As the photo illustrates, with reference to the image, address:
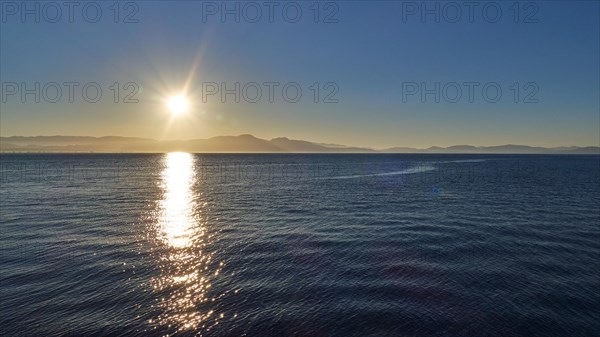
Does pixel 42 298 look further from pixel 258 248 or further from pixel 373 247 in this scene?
pixel 373 247

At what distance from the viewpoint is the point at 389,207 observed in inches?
2130

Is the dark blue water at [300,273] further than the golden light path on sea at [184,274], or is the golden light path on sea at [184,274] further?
the golden light path on sea at [184,274]

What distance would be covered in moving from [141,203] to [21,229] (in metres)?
22.3

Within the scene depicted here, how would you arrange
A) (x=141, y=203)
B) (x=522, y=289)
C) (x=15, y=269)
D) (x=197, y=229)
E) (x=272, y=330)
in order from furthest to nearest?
(x=141, y=203) < (x=197, y=229) < (x=15, y=269) < (x=522, y=289) < (x=272, y=330)

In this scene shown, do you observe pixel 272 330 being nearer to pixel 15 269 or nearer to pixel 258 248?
pixel 258 248

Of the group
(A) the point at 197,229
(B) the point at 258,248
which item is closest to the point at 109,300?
(B) the point at 258,248

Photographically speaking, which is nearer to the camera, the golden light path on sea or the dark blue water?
the dark blue water

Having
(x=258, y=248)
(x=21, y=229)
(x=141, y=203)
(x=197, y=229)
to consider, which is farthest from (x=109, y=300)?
(x=141, y=203)

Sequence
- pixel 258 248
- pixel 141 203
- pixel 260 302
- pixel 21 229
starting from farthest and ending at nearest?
pixel 141 203, pixel 21 229, pixel 258 248, pixel 260 302

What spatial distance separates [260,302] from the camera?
68.0 feet

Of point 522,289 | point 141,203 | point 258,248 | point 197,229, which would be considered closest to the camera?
point 522,289

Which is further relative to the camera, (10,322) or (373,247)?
(373,247)

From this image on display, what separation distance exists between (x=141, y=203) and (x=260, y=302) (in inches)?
1865

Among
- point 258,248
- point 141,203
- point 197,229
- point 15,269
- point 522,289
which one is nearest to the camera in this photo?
point 522,289
